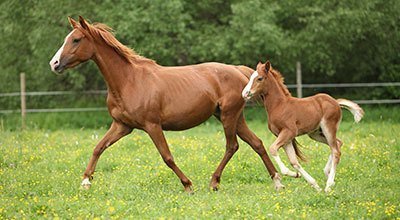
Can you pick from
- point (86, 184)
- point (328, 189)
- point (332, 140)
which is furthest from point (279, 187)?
point (86, 184)

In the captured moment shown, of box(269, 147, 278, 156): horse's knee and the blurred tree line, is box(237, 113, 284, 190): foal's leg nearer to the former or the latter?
box(269, 147, 278, 156): horse's knee

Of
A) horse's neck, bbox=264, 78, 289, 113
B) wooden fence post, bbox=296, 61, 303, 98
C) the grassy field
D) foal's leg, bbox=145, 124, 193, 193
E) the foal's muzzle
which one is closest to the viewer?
the grassy field

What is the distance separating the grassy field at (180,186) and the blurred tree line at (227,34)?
20.5ft

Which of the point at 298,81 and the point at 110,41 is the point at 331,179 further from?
the point at 298,81

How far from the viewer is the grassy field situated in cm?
804

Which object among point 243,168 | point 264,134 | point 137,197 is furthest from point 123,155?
point 264,134

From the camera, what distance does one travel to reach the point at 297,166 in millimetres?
9375

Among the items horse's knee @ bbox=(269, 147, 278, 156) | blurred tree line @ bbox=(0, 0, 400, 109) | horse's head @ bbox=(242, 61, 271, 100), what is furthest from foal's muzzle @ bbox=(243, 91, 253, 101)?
blurred tree line @ bbox=(0, 0, 400, 109)

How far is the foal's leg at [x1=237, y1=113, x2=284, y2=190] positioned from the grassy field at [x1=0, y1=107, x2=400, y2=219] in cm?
18

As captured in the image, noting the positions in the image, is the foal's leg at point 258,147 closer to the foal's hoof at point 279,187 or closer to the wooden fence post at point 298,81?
the foal's hoof at point 279,187

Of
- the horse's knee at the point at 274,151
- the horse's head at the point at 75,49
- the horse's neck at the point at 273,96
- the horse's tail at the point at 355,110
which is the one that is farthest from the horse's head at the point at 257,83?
the horse's head at the point at 75,49

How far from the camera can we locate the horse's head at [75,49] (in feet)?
31.3

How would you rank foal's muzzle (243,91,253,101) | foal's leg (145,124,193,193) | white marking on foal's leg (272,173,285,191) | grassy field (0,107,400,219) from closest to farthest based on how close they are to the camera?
1. grassy field (0,107,400,219)
2. foal's leg (145,124,193,193)
3. foal's muzzle (243,91,253,101)
4. white marking on foal's leg (272,173,285,191)

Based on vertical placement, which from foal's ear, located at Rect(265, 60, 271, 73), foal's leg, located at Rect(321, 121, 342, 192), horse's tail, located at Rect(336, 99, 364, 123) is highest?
foal's ear, located at Rect(265, 60, 271, 73)
